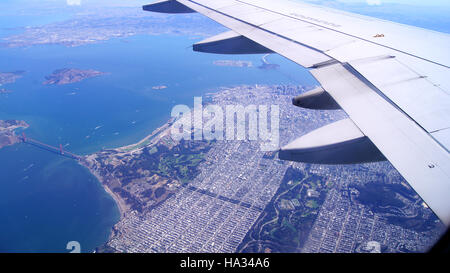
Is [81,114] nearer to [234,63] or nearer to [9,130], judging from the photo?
[9,130]

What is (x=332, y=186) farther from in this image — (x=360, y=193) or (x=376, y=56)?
(x=376, y=56)

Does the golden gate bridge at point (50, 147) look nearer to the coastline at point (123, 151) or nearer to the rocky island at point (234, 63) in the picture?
the coastline at point (123, 151)

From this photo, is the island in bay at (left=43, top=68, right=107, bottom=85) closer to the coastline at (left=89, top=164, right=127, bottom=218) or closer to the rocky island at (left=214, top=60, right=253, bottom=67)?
the rocky island at (left=214, top=60, right=253, bottom=67)

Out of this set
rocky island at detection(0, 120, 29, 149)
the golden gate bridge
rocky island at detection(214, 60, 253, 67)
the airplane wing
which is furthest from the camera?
rocky island at detection(214, 60, 253, 67)

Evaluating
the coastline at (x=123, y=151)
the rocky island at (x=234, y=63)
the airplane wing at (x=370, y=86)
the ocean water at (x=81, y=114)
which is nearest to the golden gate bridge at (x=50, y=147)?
the ocean water at (x=81, y=114)

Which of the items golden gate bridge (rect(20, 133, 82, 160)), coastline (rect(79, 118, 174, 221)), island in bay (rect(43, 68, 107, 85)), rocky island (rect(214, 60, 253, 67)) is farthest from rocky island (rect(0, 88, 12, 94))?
rocky island (rect(214, 60, 253, 67))

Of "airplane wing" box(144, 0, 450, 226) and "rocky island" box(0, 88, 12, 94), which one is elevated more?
"airplane wing" box(144, 0, 450, 226)
